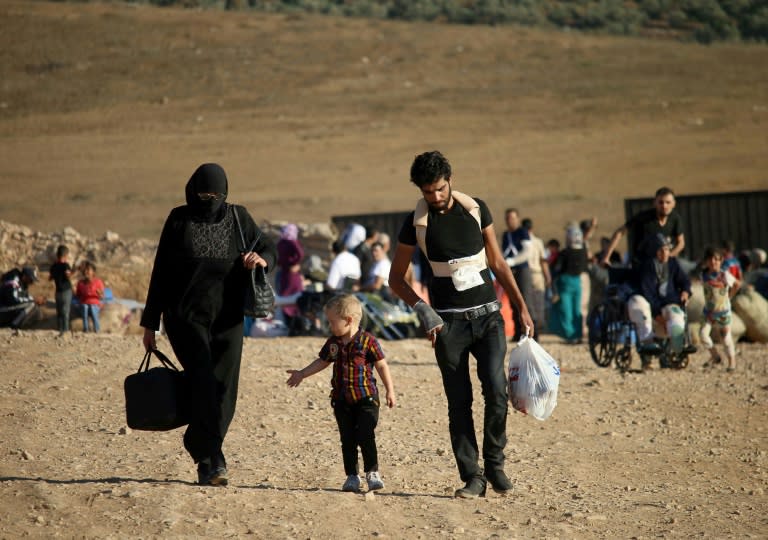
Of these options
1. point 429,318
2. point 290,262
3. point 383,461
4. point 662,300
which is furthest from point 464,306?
point 290,262

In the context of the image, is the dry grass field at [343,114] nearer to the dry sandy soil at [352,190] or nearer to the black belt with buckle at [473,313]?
the dry sandy soil at [352,190]

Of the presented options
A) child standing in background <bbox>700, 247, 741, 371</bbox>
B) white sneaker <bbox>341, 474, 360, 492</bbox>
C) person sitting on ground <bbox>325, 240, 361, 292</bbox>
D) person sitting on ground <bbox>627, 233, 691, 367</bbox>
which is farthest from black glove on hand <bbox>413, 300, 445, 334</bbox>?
person sitting on ground <bbox>325, 240, 361, 292</bbox>

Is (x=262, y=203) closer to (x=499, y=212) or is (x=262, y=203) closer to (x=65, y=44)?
(x=499, y=212)

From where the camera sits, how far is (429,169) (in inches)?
250

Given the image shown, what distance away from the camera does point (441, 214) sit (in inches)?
257

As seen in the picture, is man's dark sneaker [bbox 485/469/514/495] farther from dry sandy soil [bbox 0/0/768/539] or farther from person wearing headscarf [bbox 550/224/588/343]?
person wearing headscarf [bbox 550/224/588/343]

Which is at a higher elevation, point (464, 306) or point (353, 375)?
point (464, 306)

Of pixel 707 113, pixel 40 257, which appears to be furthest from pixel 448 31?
pixel 40 257

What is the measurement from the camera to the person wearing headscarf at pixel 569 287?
637 inches

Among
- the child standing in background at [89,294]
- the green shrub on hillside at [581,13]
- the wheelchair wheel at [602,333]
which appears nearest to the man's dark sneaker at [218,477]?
the wheelchair wheel at [602,333]

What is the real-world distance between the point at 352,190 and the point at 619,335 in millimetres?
25705

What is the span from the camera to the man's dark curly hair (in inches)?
250

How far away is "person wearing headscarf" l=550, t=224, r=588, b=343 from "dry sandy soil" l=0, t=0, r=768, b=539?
0.65m

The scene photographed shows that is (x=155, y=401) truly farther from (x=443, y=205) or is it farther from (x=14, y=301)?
(x=14, y=301)
